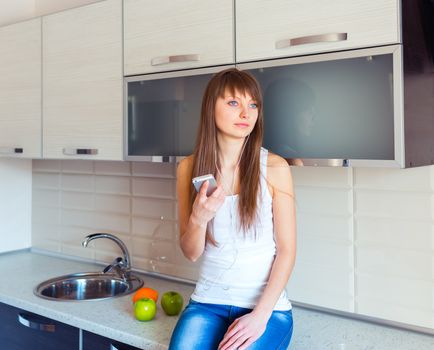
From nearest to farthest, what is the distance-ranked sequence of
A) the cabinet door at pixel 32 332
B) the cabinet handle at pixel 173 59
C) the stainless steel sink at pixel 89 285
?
1. the cabinet handle at pixel 173 59
2. the cabinet door at pixel 32 332
3. the stainless steel sink at pixel 89 285

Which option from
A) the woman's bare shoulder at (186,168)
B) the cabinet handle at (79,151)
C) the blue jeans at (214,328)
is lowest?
the blue jeans at (214,328)

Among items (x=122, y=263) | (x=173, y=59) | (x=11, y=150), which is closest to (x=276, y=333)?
(x=173, y=59)

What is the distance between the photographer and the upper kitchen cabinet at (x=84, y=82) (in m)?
1.80

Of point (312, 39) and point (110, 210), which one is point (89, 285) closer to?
point (110, 210)

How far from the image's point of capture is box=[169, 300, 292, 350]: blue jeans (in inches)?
47.6

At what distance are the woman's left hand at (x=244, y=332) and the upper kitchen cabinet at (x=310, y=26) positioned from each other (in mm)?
738

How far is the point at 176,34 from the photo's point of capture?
5.28 ft

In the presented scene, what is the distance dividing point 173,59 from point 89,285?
115cm

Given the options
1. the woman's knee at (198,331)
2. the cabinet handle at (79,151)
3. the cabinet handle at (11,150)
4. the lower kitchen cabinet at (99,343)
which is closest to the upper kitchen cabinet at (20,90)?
the cabinet handle at (11,150)

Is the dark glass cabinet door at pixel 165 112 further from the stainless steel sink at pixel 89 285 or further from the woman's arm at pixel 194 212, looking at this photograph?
the stainless steel sink at pixel 89 285

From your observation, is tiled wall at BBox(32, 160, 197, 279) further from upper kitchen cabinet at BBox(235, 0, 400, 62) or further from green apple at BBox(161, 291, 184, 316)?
upper kitchen cabinet at BBox(235, 0, 400, 62)

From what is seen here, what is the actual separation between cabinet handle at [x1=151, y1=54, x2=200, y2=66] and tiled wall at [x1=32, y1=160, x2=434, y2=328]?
0.55 metres

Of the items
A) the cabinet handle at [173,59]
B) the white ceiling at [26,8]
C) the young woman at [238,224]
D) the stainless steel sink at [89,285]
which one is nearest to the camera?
the young woman at [238,224]

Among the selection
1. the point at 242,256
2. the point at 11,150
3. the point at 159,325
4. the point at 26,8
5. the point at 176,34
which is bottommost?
the point at 159,325
